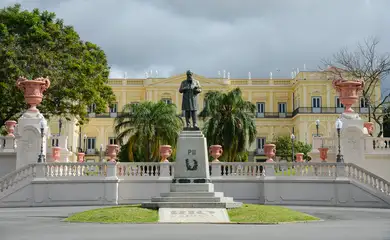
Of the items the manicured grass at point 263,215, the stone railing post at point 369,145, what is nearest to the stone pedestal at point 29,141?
the manicured grass at point 263,215

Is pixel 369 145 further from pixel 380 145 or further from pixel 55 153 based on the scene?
pixel 55 153

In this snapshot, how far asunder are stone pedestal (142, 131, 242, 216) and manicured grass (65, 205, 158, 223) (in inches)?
41.8

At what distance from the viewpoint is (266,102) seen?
80125mm

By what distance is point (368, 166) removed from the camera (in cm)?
2769

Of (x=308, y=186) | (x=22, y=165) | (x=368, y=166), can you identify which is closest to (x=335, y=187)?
(x=308, y=186)

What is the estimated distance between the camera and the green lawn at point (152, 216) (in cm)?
1675

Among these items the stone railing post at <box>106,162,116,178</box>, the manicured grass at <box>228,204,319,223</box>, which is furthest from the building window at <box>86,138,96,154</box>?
the manicured grass at <box>228,204,319,223</box>

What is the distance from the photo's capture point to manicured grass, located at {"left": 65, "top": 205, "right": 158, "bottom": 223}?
16.8m

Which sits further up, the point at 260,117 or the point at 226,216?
the point at 260,117

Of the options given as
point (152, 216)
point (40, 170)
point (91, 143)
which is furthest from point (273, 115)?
point (152, 216)

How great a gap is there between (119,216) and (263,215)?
14.7ft

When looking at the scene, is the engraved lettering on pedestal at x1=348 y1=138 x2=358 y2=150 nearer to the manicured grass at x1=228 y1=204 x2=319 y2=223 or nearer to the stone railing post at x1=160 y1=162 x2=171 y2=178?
the stone railing post at x1=160 y1=162 x2=171 y2=178

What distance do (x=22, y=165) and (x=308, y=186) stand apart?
14.1 m

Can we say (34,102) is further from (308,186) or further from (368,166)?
(368,166)
